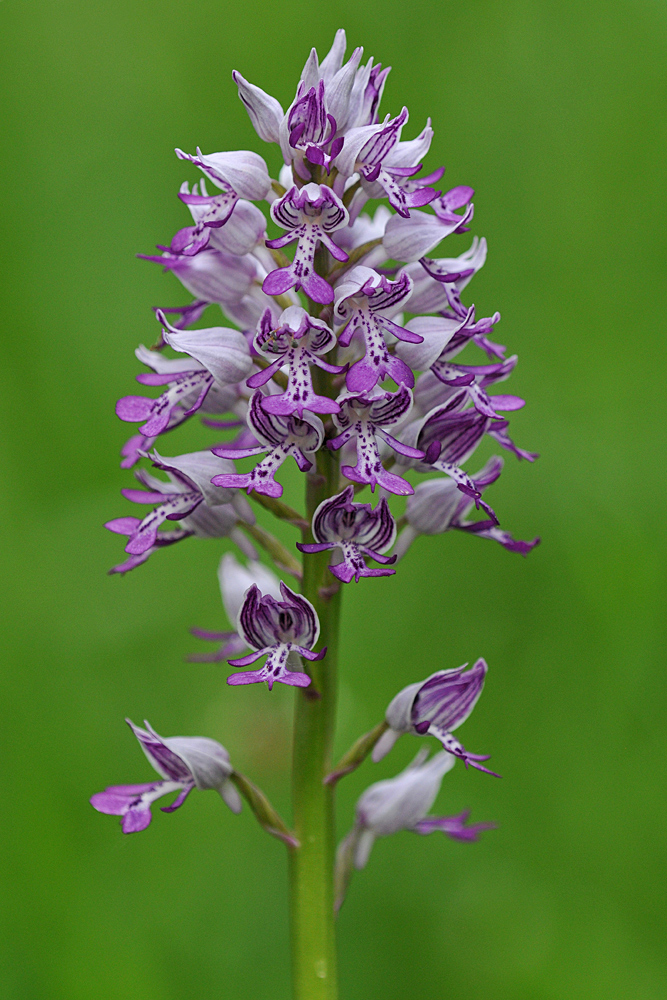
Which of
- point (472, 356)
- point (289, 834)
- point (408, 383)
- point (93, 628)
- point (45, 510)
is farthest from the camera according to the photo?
point (472, 356)

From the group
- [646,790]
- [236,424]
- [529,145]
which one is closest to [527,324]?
[529,145]

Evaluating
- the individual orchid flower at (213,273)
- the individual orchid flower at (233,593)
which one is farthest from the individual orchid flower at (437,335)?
the individual orchid flower at (233,593)

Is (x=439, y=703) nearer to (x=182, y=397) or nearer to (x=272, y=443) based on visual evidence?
(x=272, y=443)

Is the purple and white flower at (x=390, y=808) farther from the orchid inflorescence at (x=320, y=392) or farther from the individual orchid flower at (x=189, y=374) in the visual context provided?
the individual orchid flower at (x=189, y=374)

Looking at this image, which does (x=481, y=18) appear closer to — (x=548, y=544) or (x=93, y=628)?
(x=548, y=544)

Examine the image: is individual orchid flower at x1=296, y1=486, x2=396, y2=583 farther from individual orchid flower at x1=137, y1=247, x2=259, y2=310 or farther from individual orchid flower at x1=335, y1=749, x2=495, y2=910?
individual orchid flower at x1=335, y1=749, x2=495, y2=910

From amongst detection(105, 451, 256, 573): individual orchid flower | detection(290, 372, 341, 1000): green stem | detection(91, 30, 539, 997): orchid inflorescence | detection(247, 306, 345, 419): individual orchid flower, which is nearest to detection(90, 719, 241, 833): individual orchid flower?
detection(91, 30, 539, 997): orchid inflorescence
